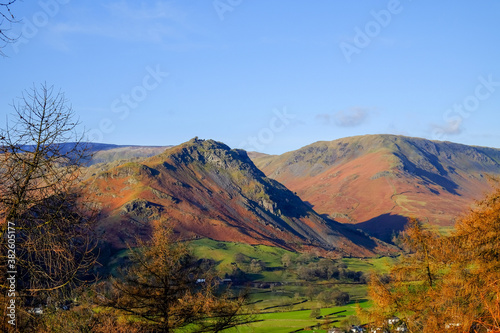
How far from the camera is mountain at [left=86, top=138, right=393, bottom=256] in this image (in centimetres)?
12738

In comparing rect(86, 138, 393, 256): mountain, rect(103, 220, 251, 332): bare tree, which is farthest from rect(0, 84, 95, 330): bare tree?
rect(86, 138, 393, 256): mountain

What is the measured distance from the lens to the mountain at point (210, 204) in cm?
12738

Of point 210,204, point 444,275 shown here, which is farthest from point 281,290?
point 444,275

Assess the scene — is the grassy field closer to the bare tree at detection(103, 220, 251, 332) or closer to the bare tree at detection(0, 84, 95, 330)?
the bare tree at detection(103, 220, 251, 332)

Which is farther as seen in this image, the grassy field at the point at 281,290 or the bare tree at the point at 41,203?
the grassy field at the point at 281,290

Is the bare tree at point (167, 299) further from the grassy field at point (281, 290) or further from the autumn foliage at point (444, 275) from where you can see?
the grassy field at point (281, 290)

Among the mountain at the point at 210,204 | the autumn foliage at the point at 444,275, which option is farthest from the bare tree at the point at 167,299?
the mountain at the point at 210,204

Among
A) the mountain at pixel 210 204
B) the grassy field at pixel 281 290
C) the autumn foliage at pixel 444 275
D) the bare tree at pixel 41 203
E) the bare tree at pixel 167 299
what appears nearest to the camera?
the bare tree at pixel 41 203

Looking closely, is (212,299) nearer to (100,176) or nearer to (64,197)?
(64,197)

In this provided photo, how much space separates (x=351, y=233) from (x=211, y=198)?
202 feet

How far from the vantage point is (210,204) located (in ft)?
500

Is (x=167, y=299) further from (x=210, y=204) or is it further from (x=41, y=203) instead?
(x=210, y=204)

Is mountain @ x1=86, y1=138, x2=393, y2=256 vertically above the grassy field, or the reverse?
mountain @ x1=86, y1=138, x2=393, y2=256

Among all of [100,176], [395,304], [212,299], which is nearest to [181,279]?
[212,299]
